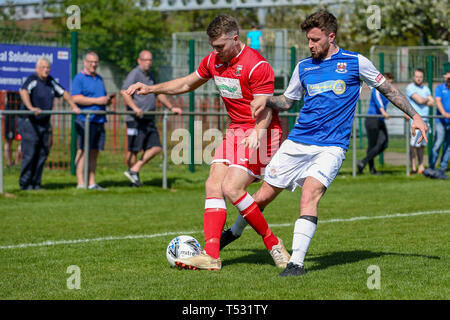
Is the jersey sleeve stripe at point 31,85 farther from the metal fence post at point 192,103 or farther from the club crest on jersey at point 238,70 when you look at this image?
the club crest on jersey at point 238,70

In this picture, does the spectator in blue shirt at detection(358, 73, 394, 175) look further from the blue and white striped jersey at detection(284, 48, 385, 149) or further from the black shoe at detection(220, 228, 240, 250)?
the blue and white striped jersey at detection(284, 48, 385, 149)

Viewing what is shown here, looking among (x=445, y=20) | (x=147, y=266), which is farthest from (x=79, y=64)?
(x=445, y=20)

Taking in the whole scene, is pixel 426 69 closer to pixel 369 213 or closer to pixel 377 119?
pixel 377 119

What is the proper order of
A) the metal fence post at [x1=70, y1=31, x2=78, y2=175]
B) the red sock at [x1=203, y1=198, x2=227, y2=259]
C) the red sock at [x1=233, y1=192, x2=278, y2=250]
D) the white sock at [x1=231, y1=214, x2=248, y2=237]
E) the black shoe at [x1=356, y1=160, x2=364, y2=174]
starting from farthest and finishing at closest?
the black shoe at [x1=356, y1=160, x2=364, y2=174]
the metal fence post at [x1=70, y1=31, x2=78, y2=175]
the white sock at [x1=231, y1=214, x2=248, y2=237]
the red sock at [x1=233, y1=192, x2=278, y2=250]
the red sock at [x1=203, y1=198, x2=227, y2=259]

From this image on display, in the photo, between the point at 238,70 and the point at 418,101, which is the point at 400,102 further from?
the point at 418,101

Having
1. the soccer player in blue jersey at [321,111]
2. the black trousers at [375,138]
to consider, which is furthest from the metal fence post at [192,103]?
the soccer player in blue jersey at [321,111]

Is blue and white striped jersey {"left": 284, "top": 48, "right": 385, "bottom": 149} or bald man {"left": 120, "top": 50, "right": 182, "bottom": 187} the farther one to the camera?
bald man {"left": 120, "top": 50, "right": 182, "bottom": 187}

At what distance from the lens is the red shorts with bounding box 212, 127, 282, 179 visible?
710cm

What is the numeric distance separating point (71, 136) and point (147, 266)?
8.92 meters

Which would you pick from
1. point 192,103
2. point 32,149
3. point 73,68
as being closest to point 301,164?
point 32,149

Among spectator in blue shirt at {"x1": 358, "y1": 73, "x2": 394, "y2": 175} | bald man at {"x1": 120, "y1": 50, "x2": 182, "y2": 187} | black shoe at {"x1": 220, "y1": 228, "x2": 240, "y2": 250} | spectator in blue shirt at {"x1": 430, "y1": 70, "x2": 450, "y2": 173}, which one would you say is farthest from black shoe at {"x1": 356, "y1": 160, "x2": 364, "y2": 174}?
black shoe at {"x1": 220, "y1": 228, "x2": 240, "y2": 250}

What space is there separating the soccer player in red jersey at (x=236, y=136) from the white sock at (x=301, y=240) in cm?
59

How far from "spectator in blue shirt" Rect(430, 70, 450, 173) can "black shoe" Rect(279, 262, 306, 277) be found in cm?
1130

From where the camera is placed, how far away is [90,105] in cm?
1393
